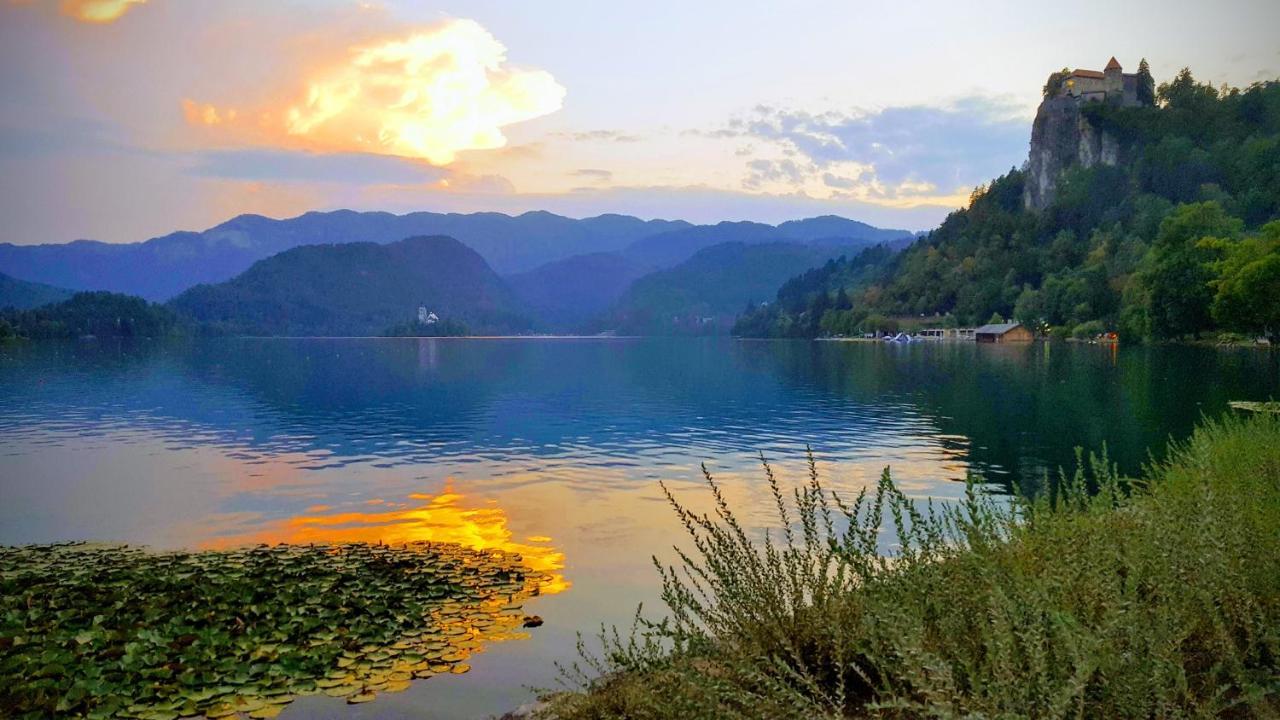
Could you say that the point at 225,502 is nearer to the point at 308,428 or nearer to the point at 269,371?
the point at 308,428

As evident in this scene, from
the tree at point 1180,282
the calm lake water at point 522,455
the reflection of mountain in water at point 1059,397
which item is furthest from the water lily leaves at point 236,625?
the tree at point 1180,282

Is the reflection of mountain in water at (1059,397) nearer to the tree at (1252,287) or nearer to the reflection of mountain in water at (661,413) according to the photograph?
the reflection of mountain in water at (661,413)

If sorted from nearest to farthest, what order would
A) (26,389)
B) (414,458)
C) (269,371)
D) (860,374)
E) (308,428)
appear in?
(414,458)
(308,428)
(26,389)
(860,374)
(269,371)

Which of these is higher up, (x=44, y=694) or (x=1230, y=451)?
(x=1230, y=451)

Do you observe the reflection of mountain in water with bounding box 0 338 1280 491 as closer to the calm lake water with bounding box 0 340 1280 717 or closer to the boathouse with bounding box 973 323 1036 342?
the calm lake water with bounding box 0 340 1280 717

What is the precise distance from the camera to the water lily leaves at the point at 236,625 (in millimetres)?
10828

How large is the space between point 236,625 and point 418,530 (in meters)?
7.88

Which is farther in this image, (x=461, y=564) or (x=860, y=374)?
(x=860, y=374)

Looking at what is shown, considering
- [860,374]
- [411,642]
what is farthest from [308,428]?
[860,374]

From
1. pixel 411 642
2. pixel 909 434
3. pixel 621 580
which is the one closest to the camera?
pixel 411 642

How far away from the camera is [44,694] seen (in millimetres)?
10539

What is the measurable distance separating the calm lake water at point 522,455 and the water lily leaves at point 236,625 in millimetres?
726

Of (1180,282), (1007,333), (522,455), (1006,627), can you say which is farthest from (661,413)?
(1007,333)

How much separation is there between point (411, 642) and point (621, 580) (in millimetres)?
5069
